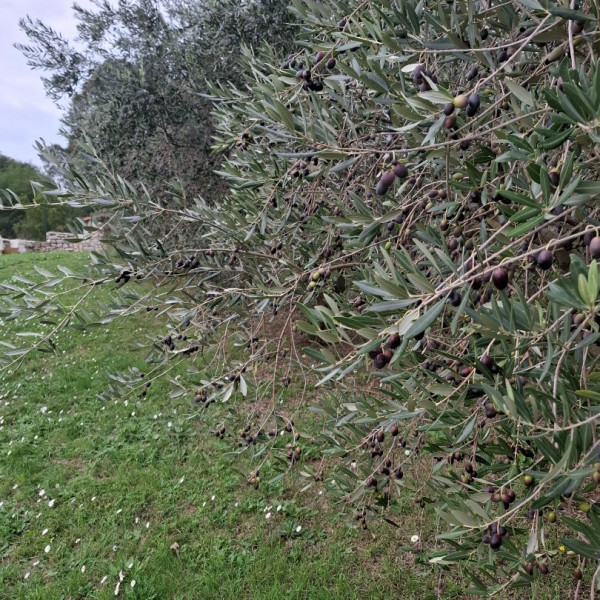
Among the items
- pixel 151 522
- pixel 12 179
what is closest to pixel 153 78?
pixel 151 522

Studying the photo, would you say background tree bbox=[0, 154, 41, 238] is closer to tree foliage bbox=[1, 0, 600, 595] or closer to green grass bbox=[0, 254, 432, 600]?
green grass bbox=[0, 254, 432, 600]

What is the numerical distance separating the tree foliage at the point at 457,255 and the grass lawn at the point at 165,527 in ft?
2.57

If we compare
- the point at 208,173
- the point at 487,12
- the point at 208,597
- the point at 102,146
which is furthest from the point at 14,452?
the point at 487,12

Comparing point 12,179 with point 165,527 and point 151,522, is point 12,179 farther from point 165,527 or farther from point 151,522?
point 165,527

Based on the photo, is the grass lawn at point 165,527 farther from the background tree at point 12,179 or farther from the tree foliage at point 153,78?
the background tree at point 12,179

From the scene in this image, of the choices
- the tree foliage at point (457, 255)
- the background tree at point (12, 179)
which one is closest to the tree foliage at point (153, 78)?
the tree foliage at point (457, 255)

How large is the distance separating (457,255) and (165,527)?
3061mm

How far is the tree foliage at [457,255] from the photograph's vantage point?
1.01 m

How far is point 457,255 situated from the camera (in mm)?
1716

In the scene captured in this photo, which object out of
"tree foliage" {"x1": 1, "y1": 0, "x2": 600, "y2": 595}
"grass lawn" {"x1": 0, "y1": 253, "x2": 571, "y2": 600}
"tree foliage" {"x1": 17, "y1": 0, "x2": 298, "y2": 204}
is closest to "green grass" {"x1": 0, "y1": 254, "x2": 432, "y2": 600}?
"grass lawn" {"x1": 0, "y1": 253, "x2": 571, "y2": 600}

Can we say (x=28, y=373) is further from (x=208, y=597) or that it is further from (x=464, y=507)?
(x=464, y=507)

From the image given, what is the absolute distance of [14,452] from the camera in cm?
468

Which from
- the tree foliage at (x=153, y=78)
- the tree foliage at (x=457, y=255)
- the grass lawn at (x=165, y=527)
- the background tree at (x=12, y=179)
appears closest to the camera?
the tree foliage at (x=457, y=255)

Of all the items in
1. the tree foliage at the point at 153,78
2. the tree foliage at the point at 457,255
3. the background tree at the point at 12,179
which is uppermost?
Answer: the background tree at the point at 12,179
